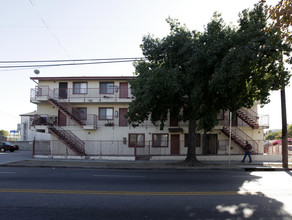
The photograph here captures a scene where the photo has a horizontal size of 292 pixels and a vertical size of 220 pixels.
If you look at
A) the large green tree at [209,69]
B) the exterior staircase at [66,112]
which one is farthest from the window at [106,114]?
the large green tree at [209,69]

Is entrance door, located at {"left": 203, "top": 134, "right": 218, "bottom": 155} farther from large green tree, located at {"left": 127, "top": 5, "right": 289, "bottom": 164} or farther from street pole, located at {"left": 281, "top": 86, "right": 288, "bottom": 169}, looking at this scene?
street pole, located at {"left": 281, "top": 86, "right": 288, "bottom": 169}

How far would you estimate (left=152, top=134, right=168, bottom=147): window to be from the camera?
22.8m

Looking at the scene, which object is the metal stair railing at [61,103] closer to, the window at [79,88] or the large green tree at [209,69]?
the window at [79,88]

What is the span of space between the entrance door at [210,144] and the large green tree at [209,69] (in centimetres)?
615

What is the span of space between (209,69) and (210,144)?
10.1 m

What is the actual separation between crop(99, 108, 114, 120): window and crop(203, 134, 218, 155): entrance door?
959cm

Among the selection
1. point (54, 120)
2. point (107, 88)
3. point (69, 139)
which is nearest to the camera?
point (69, 139)

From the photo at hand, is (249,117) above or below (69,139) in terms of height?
above

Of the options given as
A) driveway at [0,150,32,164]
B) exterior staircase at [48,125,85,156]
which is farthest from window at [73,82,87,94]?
driveway at [0,150,32,164]

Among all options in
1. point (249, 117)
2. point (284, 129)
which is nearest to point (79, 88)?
point (249, 117)

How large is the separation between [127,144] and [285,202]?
17245mm

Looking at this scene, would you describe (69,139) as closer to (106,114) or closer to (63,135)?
(63,135)

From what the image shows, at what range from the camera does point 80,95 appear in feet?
78.4

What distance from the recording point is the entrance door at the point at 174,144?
22.6 metres
